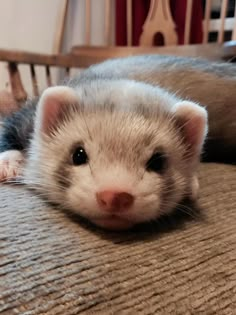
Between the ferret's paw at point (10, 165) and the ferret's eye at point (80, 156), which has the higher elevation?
the ferret's eye at point (80, 156)

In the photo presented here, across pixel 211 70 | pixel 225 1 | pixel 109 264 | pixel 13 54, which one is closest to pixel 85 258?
pixel 109 264

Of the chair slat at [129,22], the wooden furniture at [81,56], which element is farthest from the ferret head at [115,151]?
the chair slat at [129,22]

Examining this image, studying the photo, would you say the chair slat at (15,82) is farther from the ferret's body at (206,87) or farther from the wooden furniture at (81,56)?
the ferret's body at (206,87)

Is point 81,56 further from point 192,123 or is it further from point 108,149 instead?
point 108,149

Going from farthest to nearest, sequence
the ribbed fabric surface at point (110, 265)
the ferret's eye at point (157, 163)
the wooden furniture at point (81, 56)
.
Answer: the wooden furniture at point (81, 56)
the ferret's eye at point (157, 163)
the ribbed fabric surface at point (110, 265)

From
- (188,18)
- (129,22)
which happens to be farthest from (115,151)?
(129,22)

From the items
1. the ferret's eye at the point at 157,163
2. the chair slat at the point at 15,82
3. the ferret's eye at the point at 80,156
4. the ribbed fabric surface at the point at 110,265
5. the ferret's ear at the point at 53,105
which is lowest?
the chair slat at the point at 15,82

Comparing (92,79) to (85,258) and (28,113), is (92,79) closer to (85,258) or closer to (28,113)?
(28,113)

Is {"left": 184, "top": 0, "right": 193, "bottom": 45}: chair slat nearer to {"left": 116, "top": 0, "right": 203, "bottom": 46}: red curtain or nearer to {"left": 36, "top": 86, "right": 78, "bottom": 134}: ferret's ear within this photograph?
{"left": 116, "top": 0, "right": 203, "bottom": 46}: red curtain
